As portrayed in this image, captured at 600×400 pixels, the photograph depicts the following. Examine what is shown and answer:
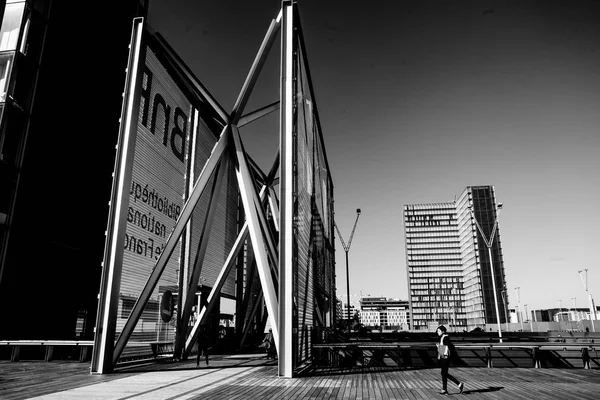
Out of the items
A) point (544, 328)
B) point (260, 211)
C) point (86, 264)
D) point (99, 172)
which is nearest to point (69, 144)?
point (99, 172)

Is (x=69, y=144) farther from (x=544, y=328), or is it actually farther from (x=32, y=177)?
(x=544, y=328)

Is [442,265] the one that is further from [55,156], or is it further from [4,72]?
[4,72]

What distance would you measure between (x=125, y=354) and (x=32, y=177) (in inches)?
420

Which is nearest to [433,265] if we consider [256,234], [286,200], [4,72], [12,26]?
[256,234]

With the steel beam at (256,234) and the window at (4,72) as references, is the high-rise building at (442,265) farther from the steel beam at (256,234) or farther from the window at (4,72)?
the window at (4,72)

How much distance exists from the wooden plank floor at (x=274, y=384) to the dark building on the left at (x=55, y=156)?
6.16m

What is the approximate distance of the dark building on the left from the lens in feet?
63.1

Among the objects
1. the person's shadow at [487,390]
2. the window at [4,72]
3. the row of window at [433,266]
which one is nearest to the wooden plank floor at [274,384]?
the person's shadow at [487,390]

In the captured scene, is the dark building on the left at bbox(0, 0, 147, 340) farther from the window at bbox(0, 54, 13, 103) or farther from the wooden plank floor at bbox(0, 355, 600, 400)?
the wooden plank floor at bbox(0, 355, 600, 400)

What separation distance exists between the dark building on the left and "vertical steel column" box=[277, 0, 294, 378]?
1068 cm

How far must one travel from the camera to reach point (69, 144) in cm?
2283

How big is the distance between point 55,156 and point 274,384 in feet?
57.2

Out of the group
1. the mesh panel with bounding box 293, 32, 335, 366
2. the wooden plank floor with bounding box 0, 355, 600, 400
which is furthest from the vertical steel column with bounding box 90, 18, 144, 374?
the mesh panel with bounding box 293, 32, 335, 366

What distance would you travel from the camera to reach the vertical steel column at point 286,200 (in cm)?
1222
